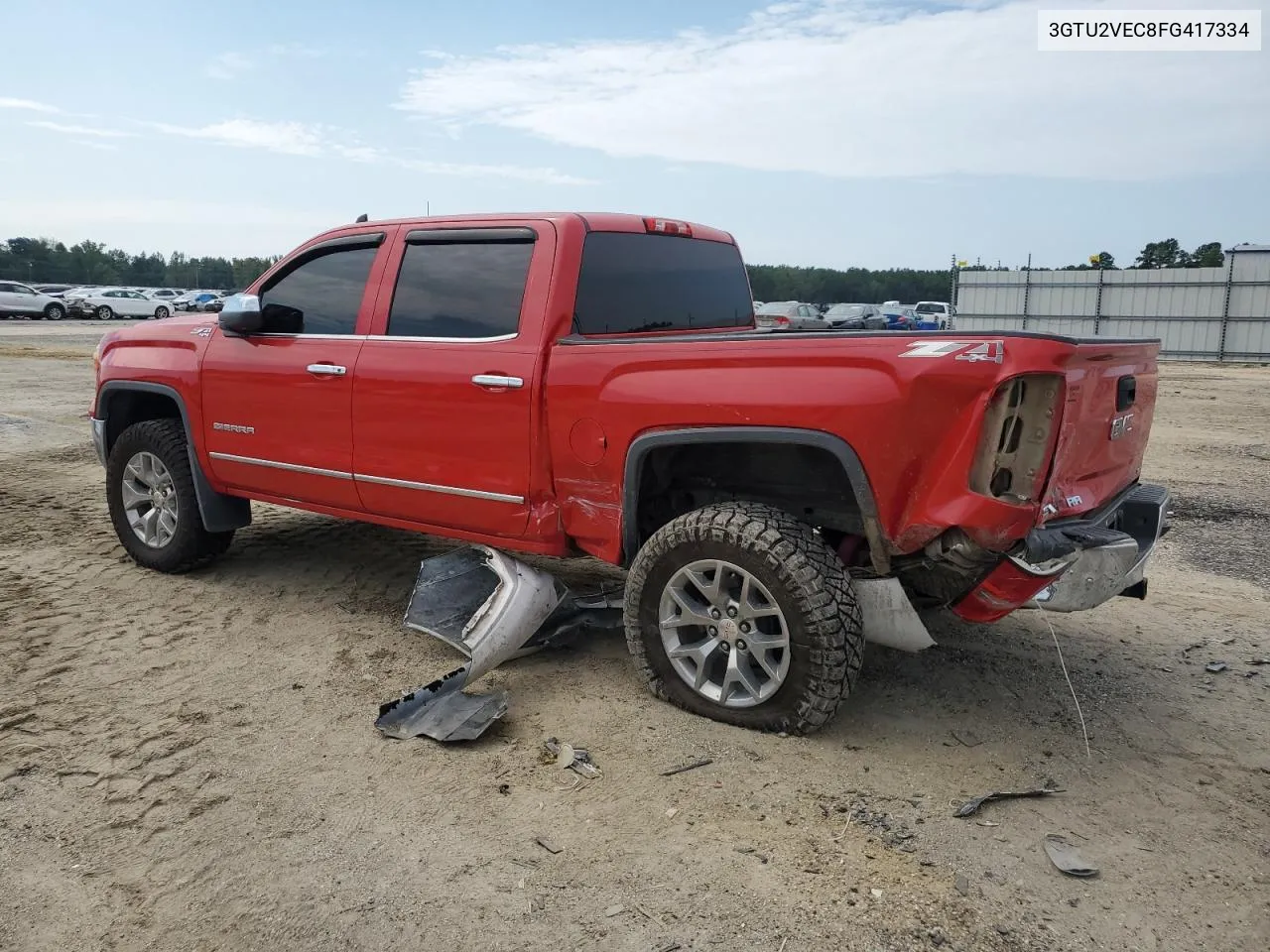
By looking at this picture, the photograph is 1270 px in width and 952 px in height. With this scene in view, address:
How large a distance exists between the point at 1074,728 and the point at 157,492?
4.86m

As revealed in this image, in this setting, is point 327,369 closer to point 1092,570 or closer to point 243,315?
point 243,315

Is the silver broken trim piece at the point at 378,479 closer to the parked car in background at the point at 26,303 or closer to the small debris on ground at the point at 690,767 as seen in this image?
the small debris on ground at the point at 690,767

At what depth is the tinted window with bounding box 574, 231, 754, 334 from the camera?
421 centimetres

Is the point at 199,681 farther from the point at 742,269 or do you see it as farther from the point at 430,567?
the point at 742,269

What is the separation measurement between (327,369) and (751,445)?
6.93ft

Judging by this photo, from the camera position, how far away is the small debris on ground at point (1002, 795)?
3127mm

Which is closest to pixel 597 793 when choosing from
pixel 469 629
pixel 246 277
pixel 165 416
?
pixel 469 629

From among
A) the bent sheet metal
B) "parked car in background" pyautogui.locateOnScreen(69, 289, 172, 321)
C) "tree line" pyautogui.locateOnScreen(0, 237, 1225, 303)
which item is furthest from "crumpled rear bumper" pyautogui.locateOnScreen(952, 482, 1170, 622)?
"tree line" pyautogui.locateOnScreen(0, 237, 1225, 303)

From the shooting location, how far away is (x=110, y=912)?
2623 mm

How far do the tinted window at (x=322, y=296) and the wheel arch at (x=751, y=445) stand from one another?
173 centimetres

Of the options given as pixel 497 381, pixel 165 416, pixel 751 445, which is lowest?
Answer: pixel 165 416

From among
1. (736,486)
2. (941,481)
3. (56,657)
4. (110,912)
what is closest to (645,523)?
(736,486)

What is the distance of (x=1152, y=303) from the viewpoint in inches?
995

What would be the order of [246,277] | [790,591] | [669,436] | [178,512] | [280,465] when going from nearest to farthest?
[790,591] → [669,436] → [280,465] → [178,512] → [246,277]
